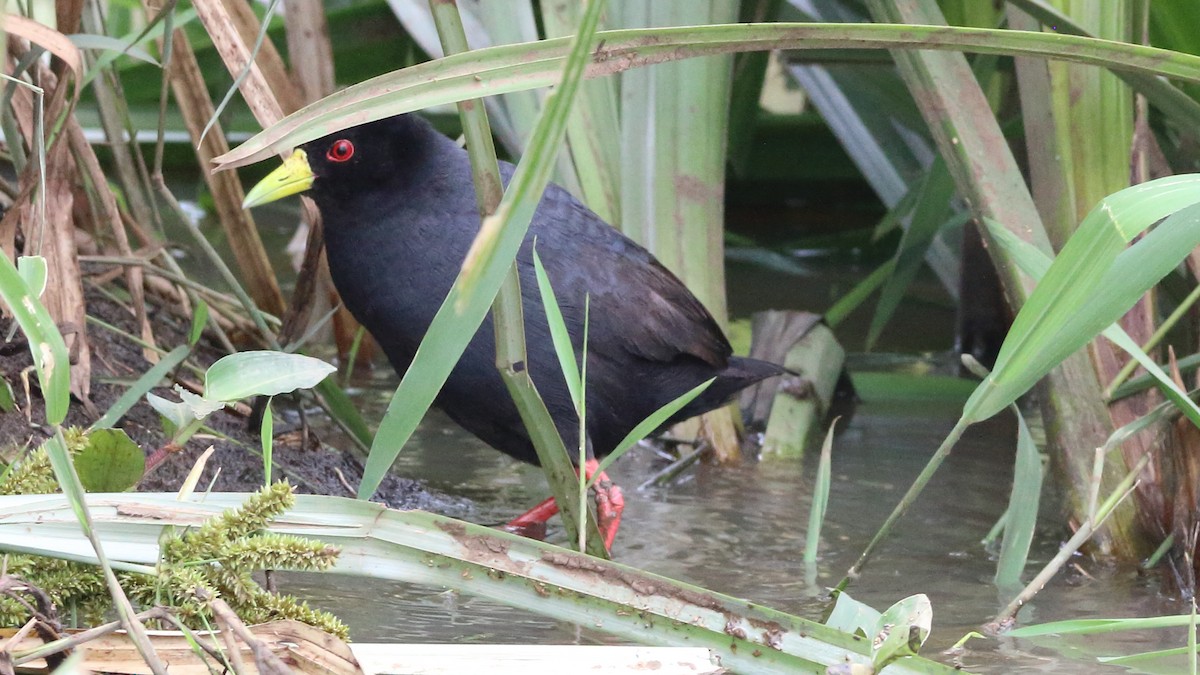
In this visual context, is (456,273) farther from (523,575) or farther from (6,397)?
(523,575)

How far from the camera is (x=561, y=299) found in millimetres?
2555

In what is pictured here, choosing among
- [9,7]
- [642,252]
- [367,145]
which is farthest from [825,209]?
[9,7]

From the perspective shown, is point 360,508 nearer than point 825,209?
Yes

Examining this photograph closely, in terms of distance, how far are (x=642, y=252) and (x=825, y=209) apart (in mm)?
3111

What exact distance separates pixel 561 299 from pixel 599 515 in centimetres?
43

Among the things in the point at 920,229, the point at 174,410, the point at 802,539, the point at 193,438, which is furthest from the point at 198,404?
the point at 920,229

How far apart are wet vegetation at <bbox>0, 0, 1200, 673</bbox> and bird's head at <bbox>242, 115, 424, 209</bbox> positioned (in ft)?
0.53

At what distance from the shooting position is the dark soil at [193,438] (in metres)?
2.38

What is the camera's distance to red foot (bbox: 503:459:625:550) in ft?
7.61

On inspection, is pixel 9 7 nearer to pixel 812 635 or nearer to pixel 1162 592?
pixel 812 635

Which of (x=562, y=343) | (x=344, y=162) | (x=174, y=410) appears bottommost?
(x=174, y=410)

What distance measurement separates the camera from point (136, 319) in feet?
9.29

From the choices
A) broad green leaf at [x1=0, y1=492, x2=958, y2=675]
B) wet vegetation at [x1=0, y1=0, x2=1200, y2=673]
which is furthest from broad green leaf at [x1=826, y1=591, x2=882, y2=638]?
broad green leaf at [x1=0, y1=492, x2=958, y2=675]

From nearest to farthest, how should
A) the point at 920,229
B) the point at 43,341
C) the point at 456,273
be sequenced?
the point at 43,341, the point at 456,273, the point at 920,229
